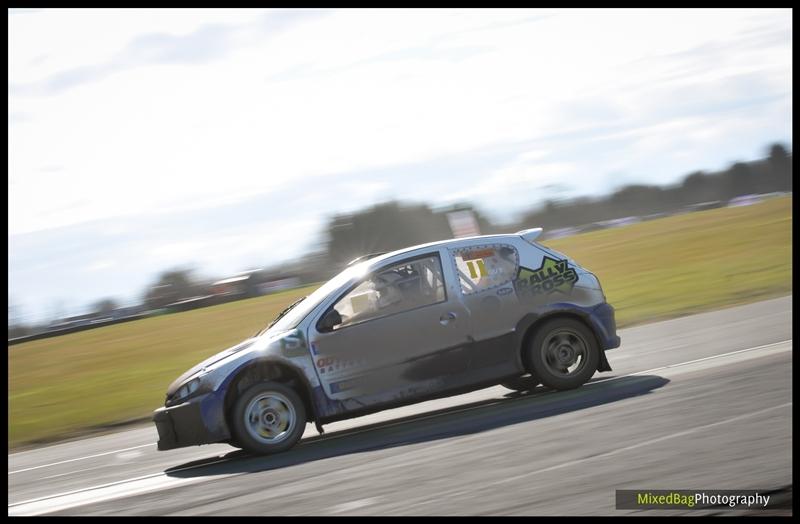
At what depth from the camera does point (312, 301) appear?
30.1ft

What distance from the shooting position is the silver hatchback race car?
8.61m

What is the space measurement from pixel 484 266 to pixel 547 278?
616 mm

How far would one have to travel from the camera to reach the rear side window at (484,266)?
30.7 ft

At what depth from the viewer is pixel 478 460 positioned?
280 inches

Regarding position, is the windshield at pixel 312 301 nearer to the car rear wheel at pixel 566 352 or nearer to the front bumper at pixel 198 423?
the front bumper at pixel 198 423

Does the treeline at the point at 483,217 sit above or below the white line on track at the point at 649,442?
above

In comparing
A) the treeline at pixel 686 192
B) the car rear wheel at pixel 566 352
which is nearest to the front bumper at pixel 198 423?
the car rear wheel at pixel 566 352

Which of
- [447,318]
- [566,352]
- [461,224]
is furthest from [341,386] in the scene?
[461,224]

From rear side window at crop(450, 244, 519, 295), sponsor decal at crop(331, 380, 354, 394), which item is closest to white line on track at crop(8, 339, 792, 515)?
sponsor decal at crop(331, 380, 354, 394)

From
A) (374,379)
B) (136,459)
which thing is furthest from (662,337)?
(136,459)

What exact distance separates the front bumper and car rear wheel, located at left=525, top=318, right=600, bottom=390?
9.54 feet

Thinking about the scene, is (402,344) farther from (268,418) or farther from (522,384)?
(522,384)

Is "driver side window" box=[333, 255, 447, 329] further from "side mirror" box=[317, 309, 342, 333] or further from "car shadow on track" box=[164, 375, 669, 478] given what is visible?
"car shadow on track" box=[164, 375, 669, 478]
